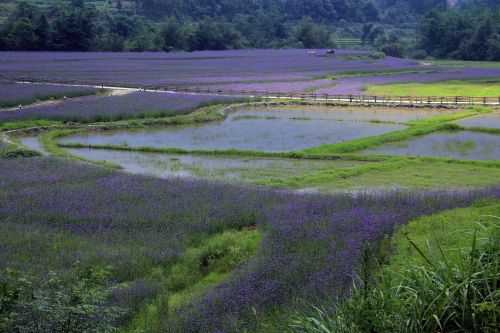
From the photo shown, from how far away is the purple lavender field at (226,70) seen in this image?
188 feet

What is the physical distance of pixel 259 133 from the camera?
33.8 m

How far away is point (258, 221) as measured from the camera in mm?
16344

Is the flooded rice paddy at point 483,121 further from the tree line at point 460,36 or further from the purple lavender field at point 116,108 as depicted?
the tree line at point 460,36

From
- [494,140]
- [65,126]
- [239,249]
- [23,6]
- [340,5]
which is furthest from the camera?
[340,5]

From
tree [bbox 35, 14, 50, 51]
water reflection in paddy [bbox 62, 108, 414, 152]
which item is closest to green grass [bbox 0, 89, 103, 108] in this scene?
water reflection in paddy [bbox 62, 108, 414, 152]

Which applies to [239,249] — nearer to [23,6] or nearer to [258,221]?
[258,221]

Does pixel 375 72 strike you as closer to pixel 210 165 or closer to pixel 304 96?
pixel 304 96

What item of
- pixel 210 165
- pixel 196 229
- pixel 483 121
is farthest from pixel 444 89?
pixel 196 229

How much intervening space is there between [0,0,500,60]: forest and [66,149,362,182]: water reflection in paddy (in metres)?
56.7

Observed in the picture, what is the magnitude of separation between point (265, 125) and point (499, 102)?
1772cm

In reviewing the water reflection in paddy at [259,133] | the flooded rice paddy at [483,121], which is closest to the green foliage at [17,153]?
the water reflection in paddy at [259,133]

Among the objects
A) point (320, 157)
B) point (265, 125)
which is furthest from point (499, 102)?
point (320, 157)

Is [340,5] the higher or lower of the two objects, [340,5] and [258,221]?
the higher

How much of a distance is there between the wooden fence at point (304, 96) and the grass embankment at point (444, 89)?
4665 mm
